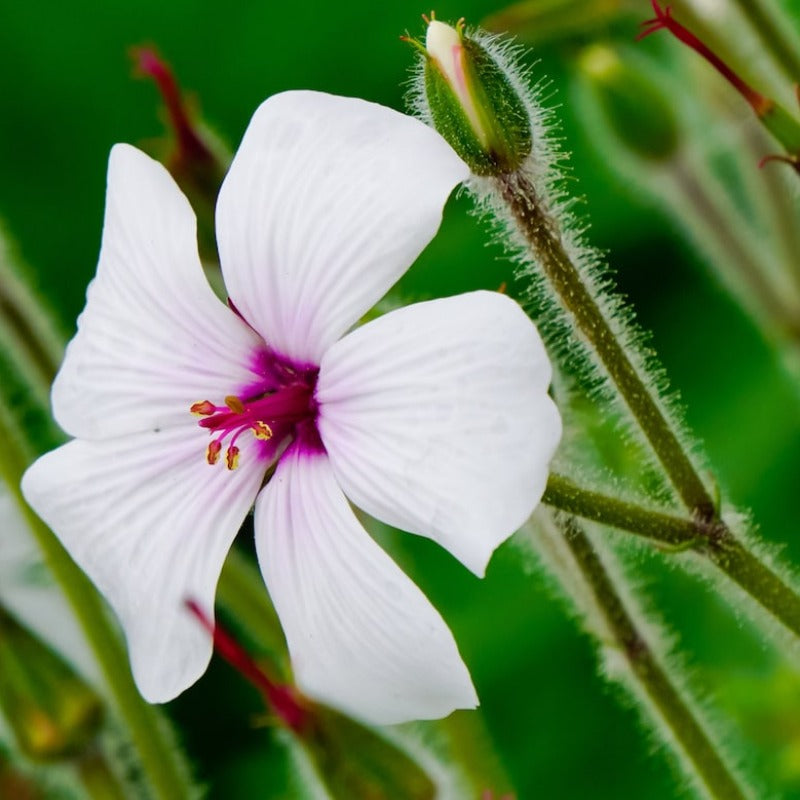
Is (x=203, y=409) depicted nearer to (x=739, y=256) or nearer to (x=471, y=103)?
(x=471, y=103)

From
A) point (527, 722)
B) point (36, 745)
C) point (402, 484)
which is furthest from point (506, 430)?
point (527, 722)

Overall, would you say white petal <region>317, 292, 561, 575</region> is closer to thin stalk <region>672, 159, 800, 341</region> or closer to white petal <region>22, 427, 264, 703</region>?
white petal <region>22, 427, 264, 703</region>

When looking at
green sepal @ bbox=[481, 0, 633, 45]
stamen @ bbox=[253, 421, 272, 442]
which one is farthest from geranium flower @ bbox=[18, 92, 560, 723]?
green sepal @ bbox=[481, 0, 633, 45]

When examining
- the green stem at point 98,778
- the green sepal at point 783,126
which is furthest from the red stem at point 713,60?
the green stem at point 98,778

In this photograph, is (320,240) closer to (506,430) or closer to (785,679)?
(506,430)

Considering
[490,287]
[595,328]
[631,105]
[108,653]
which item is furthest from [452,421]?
[490,287]

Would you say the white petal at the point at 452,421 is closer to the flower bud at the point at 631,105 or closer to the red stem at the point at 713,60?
the red stem at the point at 713,60
